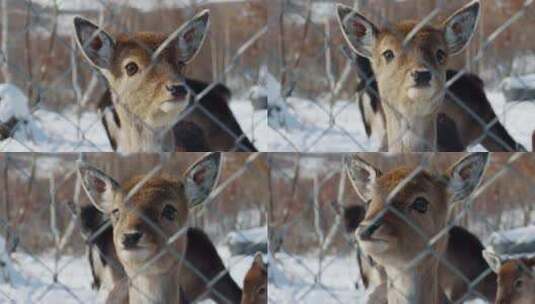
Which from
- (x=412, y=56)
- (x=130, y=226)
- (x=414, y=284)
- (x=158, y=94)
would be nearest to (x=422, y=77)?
(x=412, y=56)

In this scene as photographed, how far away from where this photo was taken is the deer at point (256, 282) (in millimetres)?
2859

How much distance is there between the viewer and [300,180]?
2.85 meters

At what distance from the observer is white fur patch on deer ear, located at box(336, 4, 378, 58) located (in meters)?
2.77

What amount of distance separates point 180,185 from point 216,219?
0.11m

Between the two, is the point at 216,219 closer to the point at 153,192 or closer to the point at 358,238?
the point at 153,192

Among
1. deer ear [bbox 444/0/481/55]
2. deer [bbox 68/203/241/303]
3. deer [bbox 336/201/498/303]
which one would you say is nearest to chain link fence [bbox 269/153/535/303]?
deer [bbox 336/201/498/303]

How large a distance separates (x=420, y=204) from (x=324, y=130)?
251 mm

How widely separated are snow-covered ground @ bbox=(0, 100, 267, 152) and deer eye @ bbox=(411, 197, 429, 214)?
34 cm

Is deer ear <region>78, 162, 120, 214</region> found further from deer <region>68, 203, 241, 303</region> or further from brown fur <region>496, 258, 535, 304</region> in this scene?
brown fur <region>496, 258, 535, 304</region>

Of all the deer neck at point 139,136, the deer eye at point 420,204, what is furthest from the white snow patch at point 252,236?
the deer eye at point 420,204

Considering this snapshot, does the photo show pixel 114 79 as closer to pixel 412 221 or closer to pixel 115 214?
pixel 115 214

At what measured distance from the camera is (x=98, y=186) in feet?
9.32

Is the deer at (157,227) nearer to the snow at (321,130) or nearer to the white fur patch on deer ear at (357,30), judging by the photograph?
the snow at (321,130)

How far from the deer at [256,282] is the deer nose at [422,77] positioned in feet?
1.49
